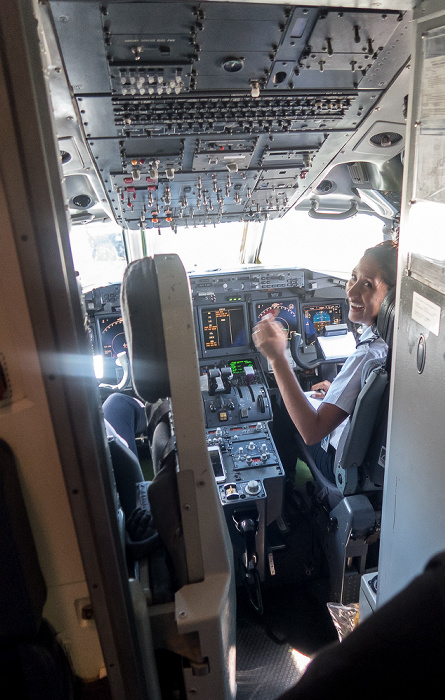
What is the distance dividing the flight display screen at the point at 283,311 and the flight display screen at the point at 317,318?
11 cm

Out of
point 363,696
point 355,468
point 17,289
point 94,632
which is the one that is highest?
point 17,289

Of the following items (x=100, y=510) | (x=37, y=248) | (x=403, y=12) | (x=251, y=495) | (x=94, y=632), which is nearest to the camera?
(x=37, y=248)

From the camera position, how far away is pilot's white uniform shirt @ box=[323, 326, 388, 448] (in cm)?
219

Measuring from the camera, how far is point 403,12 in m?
1.26

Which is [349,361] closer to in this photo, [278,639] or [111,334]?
[278,639]

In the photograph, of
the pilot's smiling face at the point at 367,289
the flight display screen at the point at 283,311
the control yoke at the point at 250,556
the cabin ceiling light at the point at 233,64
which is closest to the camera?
the cabin ceiling light at the point at 233,64

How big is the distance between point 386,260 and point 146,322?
67.3 inches

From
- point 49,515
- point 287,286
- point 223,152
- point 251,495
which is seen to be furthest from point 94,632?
point 287,286

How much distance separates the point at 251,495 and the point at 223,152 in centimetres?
197

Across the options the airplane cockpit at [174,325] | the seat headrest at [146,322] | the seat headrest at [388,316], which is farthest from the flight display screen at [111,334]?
the seat headrest at [146,322]

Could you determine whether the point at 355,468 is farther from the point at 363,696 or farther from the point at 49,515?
the point at 363,696

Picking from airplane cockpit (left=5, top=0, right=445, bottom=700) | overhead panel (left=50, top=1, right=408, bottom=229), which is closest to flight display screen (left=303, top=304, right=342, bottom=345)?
airplane cockpit (left=5, top=0, right=445, bottom=700)

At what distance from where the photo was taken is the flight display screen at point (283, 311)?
3750 millimetres

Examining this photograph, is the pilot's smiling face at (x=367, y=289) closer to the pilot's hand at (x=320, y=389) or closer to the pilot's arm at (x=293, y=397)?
the pilot's arm at (x=293, y=397)
